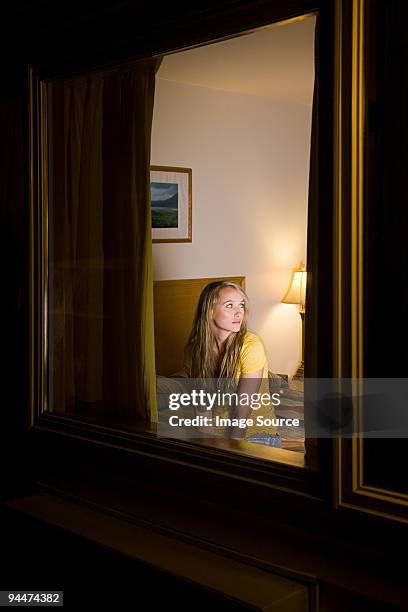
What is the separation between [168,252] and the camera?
5.49ft

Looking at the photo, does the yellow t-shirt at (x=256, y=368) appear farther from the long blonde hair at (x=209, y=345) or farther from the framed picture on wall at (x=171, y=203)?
the framed picture on wall at (x=171, y=203)

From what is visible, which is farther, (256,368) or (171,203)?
(171,203)

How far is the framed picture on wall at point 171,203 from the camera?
1.61 metres

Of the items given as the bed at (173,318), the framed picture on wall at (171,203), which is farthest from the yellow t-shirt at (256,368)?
the framed picture on wall at (171,203)

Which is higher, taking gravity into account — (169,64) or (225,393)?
(169,64)

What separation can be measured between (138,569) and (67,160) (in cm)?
98

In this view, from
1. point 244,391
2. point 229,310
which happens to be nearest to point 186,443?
point 244,391

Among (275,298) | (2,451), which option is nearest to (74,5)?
(275,298)

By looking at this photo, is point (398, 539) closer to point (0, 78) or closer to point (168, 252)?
point (168, 252)

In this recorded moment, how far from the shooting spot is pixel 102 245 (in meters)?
1.86

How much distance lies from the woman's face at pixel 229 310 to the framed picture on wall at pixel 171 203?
15cm

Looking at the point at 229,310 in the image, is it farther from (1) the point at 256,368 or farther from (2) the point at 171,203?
(2) the point at 171,203

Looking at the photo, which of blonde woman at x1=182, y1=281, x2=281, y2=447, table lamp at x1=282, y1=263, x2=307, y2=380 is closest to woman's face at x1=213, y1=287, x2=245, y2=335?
blonde woman at x1=182, y1=281, x2=281, y2=447

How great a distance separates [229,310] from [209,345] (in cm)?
9
